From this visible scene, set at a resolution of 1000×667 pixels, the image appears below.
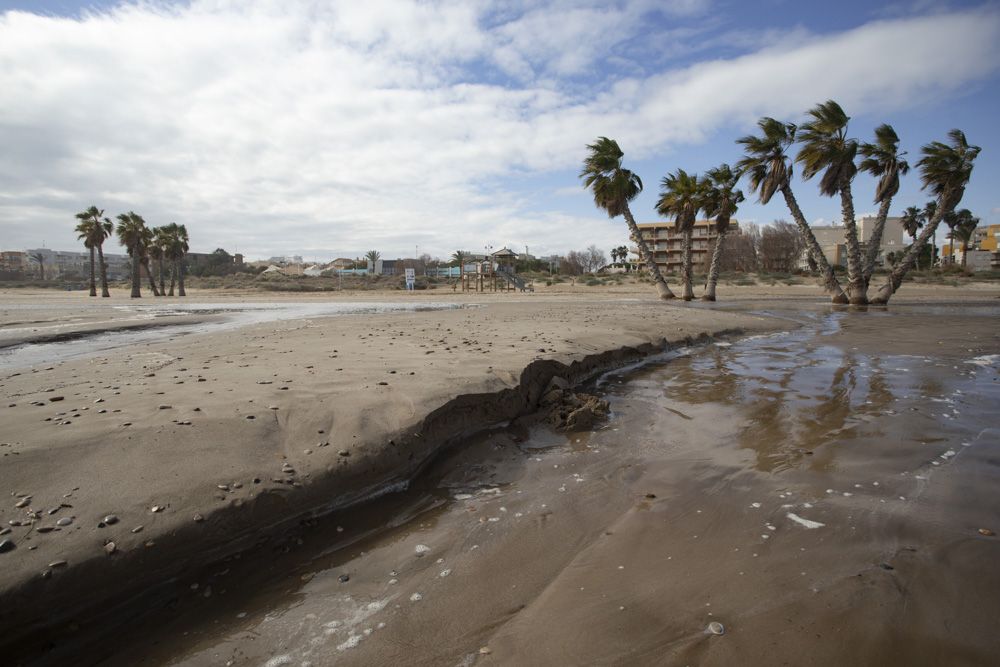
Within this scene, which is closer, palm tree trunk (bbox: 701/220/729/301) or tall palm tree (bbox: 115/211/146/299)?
palm tree trunk (bbox: 701/220/729/301)

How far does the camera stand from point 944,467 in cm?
397

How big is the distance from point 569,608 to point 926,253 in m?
75.7

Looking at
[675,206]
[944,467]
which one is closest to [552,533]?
[944,467]

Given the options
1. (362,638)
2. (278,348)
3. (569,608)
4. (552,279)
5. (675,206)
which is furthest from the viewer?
(552,279)

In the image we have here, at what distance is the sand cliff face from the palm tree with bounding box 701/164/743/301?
2424cm

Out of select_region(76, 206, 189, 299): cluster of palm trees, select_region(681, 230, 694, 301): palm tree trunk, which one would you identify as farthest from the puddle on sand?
select_region(76, 206, 189, 299): cluster of palm trees

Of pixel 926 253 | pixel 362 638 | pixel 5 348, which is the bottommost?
pixel 362 638

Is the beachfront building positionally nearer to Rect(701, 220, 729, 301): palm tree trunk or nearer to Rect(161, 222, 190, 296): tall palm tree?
Rect(701, 220, 729, 301): palm tree trunk

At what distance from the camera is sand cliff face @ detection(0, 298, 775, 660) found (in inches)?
97.4

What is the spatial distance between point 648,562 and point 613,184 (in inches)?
1180

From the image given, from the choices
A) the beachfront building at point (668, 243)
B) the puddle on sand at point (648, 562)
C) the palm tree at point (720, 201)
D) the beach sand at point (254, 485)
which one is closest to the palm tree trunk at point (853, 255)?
the palm tree at point (720, 201)

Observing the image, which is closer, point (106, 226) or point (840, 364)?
point (840, 364)

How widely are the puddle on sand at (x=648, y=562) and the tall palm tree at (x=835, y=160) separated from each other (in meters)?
20.6

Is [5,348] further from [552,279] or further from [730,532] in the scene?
[552,279]
